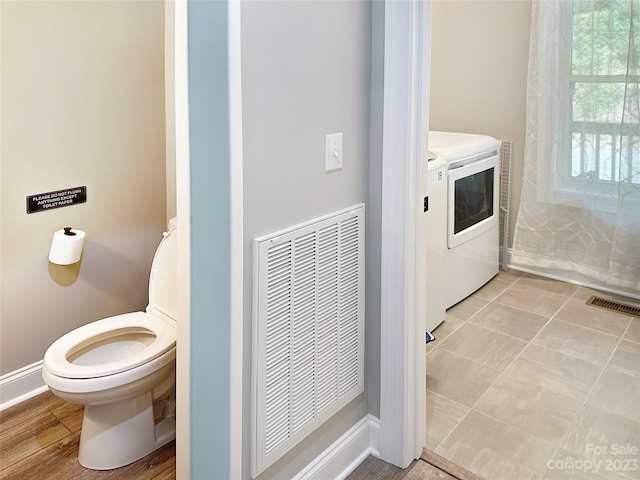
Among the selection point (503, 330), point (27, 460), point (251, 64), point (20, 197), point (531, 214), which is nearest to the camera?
point (251, 64)

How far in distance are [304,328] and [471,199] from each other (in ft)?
6.13

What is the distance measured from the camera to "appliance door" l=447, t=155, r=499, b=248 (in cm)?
303

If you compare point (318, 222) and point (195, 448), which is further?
point (318, 222)

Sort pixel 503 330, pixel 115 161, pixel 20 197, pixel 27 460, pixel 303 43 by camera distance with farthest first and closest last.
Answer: pixel 503 330 < pixel 115 161 < pixel 20 197 < pixel 27 460 < pixel 303 43

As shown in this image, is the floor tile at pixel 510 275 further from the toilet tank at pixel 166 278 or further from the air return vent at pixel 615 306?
the toilet tank at pixel 166 278

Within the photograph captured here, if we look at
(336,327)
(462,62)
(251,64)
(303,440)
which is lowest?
(303,440)

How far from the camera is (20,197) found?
227cm

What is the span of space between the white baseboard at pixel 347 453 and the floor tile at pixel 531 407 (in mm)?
563

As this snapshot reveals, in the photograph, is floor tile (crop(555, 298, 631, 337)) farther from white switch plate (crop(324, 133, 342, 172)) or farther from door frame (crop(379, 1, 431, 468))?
white switch plate (crop(324, 133, 342, 172))

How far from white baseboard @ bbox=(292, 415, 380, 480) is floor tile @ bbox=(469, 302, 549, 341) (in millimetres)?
1271

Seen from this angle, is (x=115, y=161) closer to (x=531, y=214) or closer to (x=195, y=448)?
(x=195, y=448)

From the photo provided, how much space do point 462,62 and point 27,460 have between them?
10.8ft

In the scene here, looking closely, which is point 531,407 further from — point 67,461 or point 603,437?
point 67,461

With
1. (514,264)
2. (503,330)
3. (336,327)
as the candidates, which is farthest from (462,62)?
(336,327)
